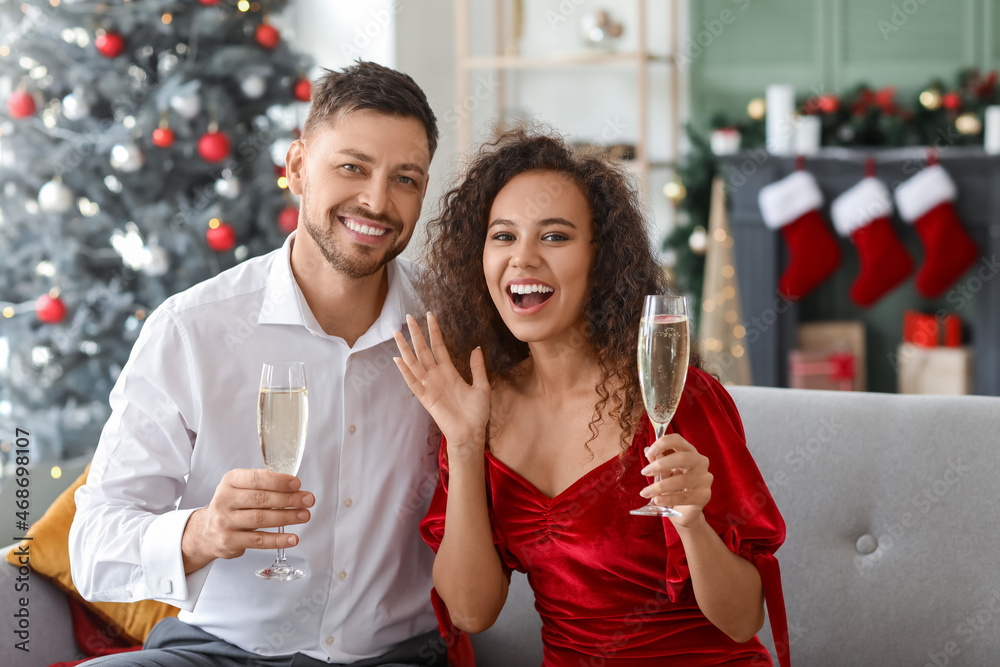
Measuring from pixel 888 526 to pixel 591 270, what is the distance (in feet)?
2.48

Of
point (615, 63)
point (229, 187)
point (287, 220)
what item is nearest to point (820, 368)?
point (615, 63)

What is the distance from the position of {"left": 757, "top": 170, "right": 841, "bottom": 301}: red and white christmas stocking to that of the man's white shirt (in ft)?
10.4

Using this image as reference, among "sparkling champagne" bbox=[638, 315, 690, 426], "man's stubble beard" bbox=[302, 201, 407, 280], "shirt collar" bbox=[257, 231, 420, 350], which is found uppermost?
"man's stubble beard" bbox=[302, 201, 407, 280]

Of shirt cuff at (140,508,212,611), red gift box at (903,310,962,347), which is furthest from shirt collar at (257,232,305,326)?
red gift box at (903,310,962,347)

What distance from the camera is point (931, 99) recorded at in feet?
14.7

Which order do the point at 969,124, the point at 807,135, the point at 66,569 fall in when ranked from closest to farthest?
1. the point at 66,569
2. the point at 969,124
3. the point at 807,135

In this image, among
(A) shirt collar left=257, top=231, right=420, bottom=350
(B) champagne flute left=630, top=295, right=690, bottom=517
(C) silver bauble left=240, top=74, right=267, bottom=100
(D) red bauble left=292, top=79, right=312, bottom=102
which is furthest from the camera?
(D) red bauble left=292, top=79, right=312, bottom=102

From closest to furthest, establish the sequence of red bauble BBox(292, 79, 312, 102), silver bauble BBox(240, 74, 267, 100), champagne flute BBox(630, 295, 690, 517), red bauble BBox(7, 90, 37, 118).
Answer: champagne flute BBox(630, 295, 690, 517) < red bauble BBox(7, 90, 37, 118) < silver bauble BBox(240, 74, 267, 100) < red bauble BBox(292, 79, 312, 102)

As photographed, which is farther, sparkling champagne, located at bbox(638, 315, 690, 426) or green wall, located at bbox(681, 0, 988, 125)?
green wall, located at bbox(681, 0, 988, 125)

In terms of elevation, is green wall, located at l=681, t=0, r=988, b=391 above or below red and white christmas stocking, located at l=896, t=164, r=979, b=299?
above

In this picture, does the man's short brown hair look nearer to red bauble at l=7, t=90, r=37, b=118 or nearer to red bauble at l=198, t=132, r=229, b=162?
red bauble at l=198, t=132, r=229, b=162

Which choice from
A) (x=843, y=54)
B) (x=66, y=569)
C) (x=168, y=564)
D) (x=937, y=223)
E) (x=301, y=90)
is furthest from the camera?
(x=843, y=54)

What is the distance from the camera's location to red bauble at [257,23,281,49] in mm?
3547

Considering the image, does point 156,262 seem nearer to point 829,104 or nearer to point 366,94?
point 366,94
